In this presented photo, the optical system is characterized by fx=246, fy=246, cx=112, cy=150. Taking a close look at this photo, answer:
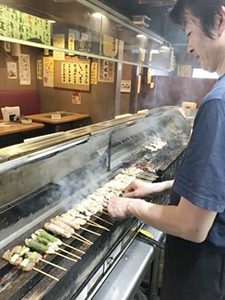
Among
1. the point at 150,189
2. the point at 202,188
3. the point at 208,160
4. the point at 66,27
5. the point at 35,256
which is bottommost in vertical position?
the point at 35,256

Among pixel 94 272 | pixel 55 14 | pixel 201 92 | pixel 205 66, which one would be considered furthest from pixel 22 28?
pixel 201 92

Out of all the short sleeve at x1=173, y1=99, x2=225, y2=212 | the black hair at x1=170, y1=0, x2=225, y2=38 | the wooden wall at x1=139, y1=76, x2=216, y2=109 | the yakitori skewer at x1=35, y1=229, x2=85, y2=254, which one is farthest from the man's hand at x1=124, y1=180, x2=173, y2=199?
the wooden wall at x1=139, y1=76, x2=216, y2=109

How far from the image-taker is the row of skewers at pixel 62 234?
1.47m

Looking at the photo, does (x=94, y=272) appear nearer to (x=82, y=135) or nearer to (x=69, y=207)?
(x=69, y=207)

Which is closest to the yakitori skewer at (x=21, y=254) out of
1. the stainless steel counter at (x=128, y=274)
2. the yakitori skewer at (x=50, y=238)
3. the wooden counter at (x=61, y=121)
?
the yakitori skewer at (x=50, y=238)

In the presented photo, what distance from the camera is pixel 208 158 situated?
1.09 metres

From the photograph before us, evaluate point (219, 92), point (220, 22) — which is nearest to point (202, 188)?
point (219, 92)

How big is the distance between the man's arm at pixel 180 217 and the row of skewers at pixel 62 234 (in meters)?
0.42

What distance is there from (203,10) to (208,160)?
0.70m

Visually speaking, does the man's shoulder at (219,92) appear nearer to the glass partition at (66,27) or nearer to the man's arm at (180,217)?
the man's arm at (180,217)

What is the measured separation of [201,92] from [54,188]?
875cm

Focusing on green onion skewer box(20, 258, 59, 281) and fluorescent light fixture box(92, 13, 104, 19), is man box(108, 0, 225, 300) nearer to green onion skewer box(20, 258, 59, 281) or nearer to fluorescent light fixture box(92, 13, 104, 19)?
green onion skewer box(20, 258, 59, 281)

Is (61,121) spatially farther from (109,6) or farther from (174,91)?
(174,91)

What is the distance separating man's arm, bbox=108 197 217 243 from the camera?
46.0 inches
